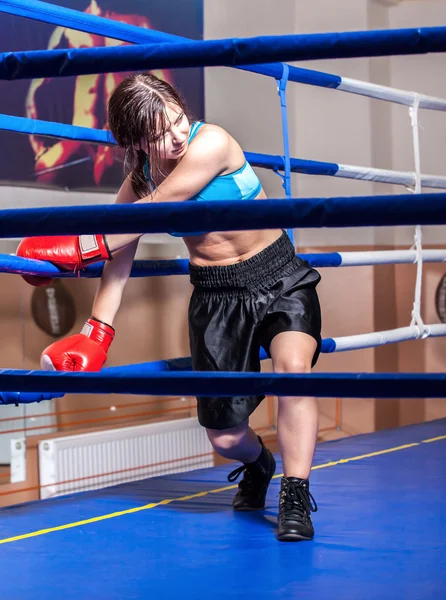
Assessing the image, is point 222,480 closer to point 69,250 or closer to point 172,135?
point 69,250

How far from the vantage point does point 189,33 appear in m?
4.16

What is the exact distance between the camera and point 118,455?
152 inches

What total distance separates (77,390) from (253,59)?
1.62 feet

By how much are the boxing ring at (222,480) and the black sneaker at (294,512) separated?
31 mm

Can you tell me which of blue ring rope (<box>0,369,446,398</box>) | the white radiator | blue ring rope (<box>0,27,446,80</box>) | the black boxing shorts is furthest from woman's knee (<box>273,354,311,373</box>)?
the white radiator

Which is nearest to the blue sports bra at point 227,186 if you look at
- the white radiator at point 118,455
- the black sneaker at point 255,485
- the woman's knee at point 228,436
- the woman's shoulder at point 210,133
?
the woman's shoulder at point 210,133

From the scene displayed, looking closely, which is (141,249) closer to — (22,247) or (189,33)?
(189,33)

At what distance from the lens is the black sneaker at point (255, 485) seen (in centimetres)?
190

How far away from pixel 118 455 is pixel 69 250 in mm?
2415

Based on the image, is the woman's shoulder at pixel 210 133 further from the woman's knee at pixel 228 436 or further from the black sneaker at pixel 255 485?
the black sneaker at pixel 255 485

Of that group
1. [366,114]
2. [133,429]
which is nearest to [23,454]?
[133,429]

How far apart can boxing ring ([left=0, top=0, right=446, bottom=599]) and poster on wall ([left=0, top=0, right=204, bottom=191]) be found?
1431 millimetres

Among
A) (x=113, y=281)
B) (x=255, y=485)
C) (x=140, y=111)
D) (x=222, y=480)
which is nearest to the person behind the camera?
(x=140, y=111)

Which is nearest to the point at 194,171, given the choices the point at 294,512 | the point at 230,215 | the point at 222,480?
the point at 230,215
